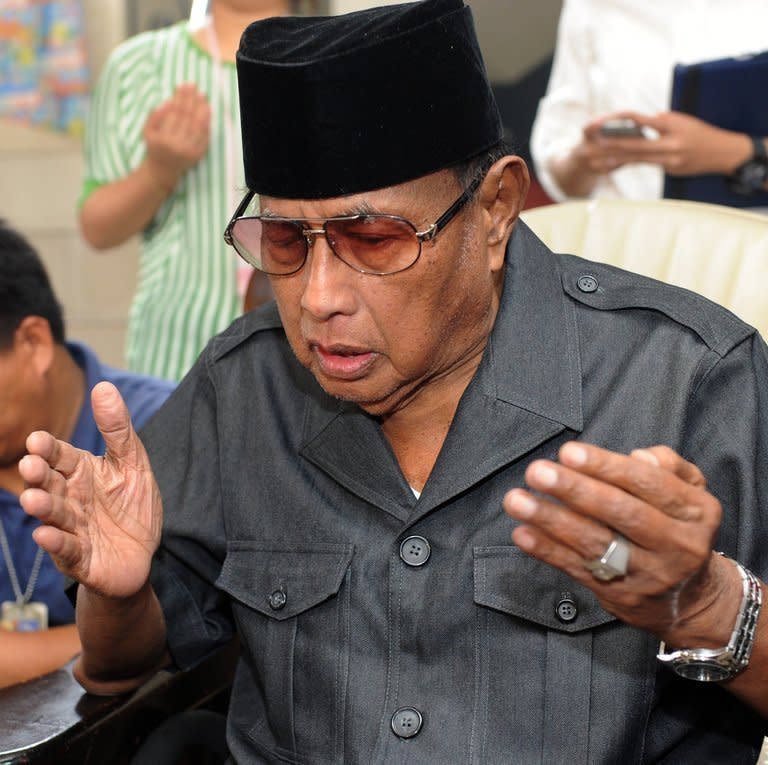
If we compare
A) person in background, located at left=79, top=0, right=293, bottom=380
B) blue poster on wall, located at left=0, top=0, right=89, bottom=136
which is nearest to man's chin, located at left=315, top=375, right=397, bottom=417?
person in background, located at left=79, top=0, right=293, bottom=380

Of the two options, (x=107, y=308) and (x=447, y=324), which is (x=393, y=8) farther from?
(x=107, y=308)

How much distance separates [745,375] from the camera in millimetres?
1662

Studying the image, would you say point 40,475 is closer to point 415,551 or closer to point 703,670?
point 415,551

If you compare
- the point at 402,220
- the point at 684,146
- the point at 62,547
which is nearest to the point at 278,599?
the point at 62,547

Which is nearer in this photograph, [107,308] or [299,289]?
[299,289]

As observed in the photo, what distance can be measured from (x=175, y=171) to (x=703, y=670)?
6.96 ft

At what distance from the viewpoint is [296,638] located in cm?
181

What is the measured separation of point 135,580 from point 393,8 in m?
0.83

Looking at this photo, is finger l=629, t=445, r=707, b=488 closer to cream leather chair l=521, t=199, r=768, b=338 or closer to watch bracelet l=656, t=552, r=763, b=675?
watch bracelet l=656, t=552, r=763, b=675

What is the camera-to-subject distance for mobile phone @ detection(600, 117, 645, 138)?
9.43ft

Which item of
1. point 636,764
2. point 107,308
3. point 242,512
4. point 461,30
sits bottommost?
point 107,308

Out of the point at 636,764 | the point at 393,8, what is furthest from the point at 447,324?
the point at 636,764

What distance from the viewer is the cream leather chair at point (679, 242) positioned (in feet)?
6.70

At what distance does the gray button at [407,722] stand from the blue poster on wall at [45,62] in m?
3.25
